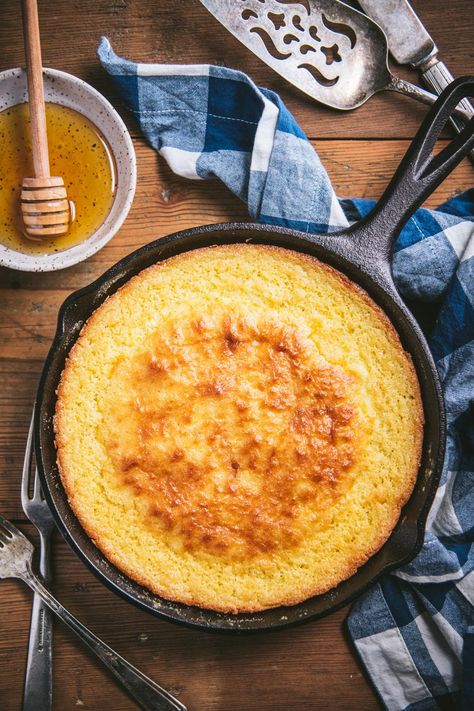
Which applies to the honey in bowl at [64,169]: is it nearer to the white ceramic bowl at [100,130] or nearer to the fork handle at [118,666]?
the white ceramic bowl at [100,130]

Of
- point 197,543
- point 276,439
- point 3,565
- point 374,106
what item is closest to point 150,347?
point 276,439

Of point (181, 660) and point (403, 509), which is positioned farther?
point (181, 660)

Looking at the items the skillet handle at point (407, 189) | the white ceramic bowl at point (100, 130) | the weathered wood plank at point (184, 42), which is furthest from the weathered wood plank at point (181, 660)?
the weathered wood plank at point (184, 42)

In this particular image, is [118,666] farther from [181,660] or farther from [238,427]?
[238,427]

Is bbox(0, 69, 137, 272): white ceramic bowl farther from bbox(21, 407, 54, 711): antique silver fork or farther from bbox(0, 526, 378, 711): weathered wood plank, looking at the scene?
bbox(0, 526, 378, 711): weathered wood plank

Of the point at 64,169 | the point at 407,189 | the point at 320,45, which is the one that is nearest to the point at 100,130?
the point at 64,169

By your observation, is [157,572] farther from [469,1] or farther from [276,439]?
[469,1]
